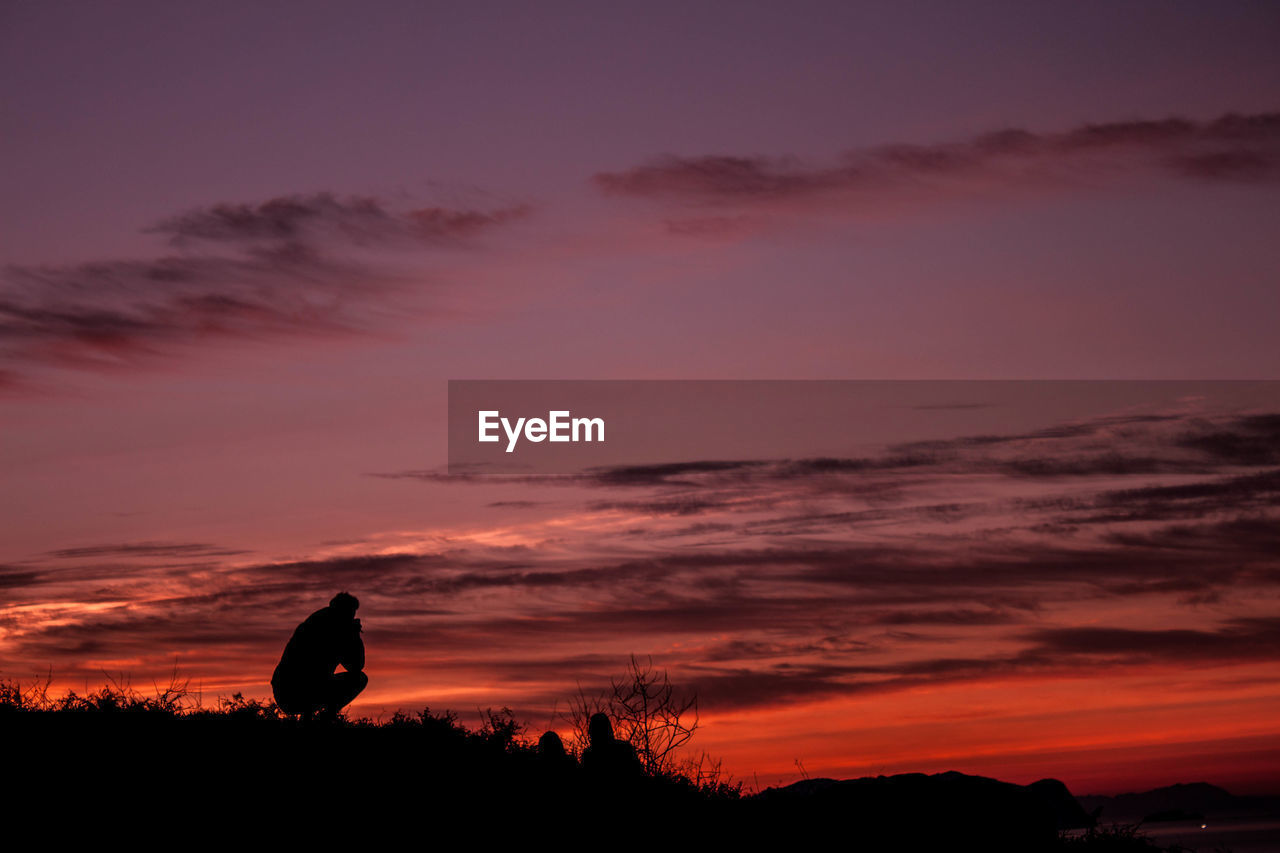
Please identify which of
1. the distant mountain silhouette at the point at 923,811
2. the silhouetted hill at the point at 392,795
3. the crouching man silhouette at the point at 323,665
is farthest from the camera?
the distant mountain silhouette at the point at 923,811

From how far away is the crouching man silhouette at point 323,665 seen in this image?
1120 inches

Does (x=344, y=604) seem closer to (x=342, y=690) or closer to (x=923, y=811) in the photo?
(x=342, y=690)

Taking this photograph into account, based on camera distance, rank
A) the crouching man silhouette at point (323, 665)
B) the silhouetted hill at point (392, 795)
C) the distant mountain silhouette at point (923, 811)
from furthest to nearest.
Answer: the distant mountain silhouette at point (923, 811), the crouching man silhouette at point (323, 665), the silhouetted hill at point (392, 795)

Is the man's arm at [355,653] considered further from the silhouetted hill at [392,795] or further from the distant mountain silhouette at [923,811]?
the distant mountain silhouette at [923,811]

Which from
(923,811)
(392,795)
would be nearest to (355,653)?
(392,795)

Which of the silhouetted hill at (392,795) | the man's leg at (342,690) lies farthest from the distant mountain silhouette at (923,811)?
the man's leg at (342,690)

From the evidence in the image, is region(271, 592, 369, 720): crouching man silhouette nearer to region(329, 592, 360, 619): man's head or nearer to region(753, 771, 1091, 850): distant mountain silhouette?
region(329, 592, 360, 619): man's head

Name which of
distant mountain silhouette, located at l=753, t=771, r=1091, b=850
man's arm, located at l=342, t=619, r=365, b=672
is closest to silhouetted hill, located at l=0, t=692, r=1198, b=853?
distant mountain silhouette, located at l=753, t=771, r=1091, b=850

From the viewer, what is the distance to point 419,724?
3272 centimetres

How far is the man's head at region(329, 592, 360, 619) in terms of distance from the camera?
29172 millimetres

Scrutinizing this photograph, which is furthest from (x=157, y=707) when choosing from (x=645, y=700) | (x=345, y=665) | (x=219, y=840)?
(x=645, y=700)

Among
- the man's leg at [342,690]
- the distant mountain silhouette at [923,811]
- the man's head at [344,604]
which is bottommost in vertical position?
the distant mountain silhouette at [923,811]

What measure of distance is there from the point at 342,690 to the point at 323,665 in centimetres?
81

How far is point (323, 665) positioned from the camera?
2858 centimetres
